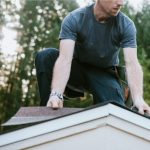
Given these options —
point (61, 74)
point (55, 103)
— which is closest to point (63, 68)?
point (61, 74)

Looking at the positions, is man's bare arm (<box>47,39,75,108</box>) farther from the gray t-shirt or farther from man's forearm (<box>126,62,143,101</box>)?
man's forearm (<box>126,62,143,101</box>)

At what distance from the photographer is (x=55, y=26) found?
729 inches

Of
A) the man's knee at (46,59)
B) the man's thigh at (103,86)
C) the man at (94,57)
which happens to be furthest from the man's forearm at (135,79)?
the man's knee at (46,59)

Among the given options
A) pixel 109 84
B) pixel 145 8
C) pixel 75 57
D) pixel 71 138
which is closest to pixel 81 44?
pixel 75 57

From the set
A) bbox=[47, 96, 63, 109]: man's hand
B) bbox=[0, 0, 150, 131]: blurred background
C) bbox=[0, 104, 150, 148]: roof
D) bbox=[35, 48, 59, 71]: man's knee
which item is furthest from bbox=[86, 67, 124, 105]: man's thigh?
bbox=[0, 0, 150, 131]: blurred background

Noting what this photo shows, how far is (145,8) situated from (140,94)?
1388 centimetres

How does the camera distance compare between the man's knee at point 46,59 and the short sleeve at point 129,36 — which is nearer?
the short sleeve at point 129,36

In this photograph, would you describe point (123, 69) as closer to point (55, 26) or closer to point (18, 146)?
point (18, 146)

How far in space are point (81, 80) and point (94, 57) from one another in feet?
1.18

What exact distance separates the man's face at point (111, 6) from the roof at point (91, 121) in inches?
36.0

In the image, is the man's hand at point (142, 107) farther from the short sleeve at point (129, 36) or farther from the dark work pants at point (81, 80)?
the dark work pants at point (81, 80)

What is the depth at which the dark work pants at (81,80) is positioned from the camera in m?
4.26

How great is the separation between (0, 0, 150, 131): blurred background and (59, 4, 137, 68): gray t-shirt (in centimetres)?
1367

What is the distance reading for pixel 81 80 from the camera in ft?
14.5
